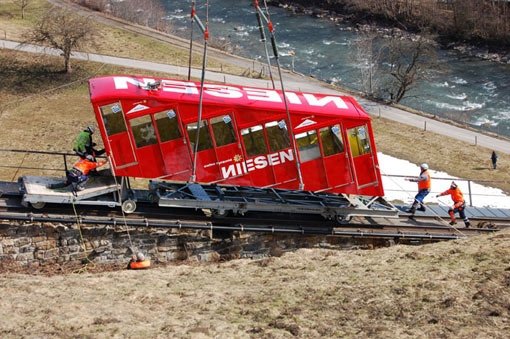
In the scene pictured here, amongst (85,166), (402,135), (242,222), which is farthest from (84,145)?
(402,135)

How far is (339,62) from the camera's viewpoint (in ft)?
177

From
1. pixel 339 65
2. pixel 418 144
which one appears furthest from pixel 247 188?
pixel 339 65

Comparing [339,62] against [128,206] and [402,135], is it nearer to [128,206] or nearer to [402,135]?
[402,135]

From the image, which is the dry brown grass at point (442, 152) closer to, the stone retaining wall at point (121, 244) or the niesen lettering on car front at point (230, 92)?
the niesen lettering on car front at point (230, 92)

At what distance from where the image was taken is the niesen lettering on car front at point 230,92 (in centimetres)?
1723

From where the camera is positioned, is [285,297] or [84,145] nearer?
[285,297]

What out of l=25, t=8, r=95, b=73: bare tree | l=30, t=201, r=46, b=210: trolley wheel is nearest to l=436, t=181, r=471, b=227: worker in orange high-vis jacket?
l=30, t=201, r=46, b=210: trolley wheel

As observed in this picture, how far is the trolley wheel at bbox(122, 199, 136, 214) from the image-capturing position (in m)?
17.2

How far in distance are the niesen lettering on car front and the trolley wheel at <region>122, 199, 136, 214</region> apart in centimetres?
305

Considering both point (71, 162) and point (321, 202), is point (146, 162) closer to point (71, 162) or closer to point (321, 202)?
point (321, 202)

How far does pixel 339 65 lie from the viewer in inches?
2101

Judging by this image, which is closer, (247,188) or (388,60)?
(247,188)

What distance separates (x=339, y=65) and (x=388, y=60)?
4.37 metres

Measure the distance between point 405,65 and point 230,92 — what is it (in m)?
36.8
